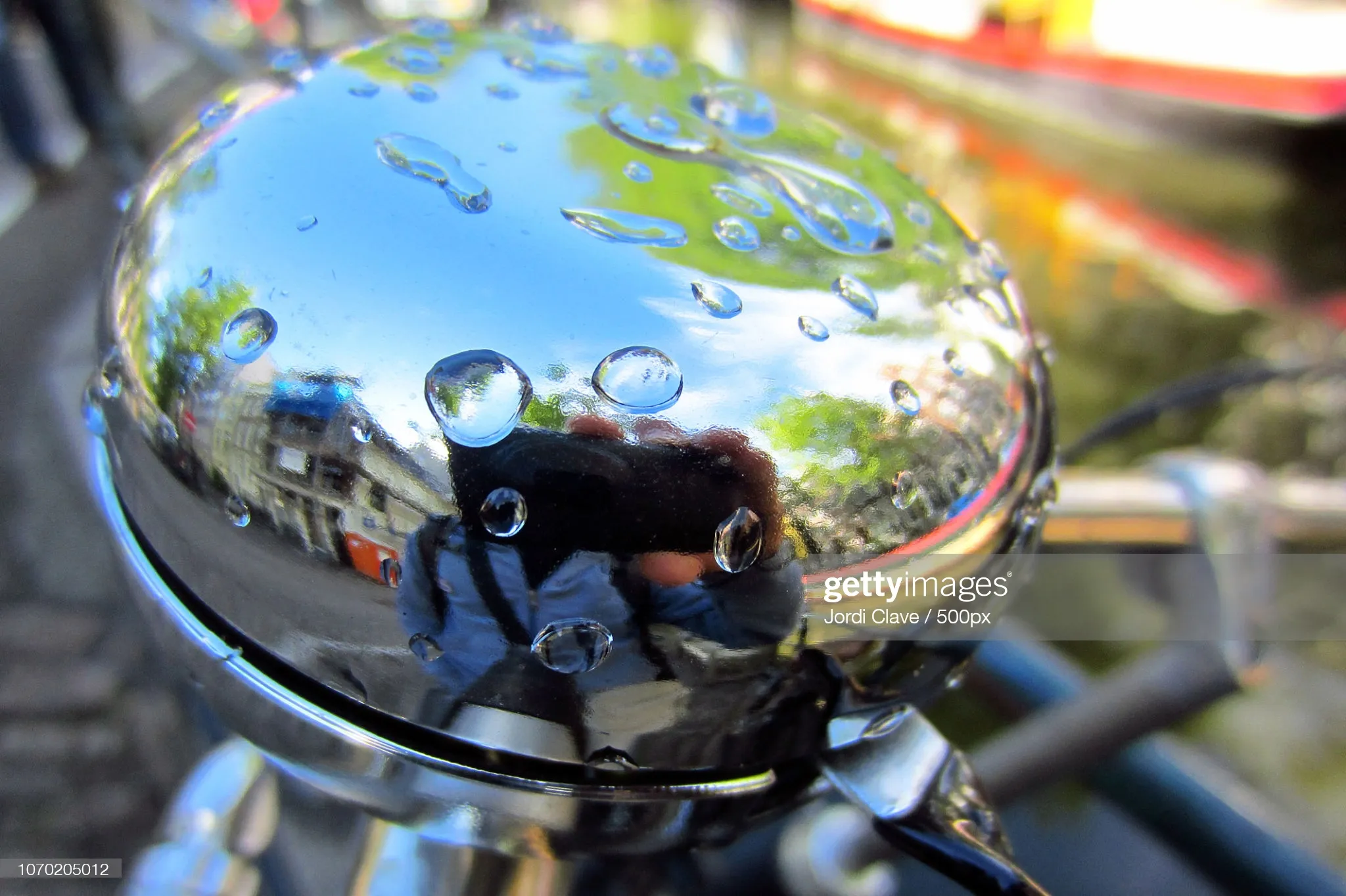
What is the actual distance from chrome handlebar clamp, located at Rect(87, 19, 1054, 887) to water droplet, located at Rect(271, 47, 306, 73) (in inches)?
3.3

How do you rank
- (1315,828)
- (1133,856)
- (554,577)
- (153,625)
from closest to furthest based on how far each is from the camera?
1. (554,577)
2. (153,625)
3. (1133,856)
4. (1315,828)

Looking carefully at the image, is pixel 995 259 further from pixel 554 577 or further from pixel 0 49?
pixel 0 49

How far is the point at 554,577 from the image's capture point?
417mm

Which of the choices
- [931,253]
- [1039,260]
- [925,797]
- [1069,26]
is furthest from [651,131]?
[1069,26]

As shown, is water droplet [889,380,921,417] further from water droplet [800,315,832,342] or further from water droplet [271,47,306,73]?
water droplet [271,47,306,73]

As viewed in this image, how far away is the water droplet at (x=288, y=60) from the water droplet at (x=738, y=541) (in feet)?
1.42

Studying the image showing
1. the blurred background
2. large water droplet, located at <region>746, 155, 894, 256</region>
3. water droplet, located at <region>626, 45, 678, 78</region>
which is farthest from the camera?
the blurred background

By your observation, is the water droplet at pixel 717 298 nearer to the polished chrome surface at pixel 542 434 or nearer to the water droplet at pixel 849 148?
the polished chrome surface at pixel 542 434

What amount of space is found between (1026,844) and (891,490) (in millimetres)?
790

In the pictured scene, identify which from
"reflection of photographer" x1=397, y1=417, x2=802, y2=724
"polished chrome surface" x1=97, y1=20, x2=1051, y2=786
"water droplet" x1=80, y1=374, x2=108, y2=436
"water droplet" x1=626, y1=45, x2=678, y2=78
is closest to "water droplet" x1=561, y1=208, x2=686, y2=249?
"polished chrome surface" x1=97, y1=20, x2=1051, y2=786

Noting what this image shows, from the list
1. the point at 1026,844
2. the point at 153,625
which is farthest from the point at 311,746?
the point at 1026,844

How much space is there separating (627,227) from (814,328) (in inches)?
4.3

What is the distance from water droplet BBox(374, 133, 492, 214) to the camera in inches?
18.5

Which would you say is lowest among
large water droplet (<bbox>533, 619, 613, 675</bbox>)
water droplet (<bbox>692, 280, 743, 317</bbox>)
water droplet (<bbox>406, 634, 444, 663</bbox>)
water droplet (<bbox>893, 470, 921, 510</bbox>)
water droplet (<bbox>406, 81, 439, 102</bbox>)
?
water droplet (<bbox>406, 634, 444, 663</bbox>)
